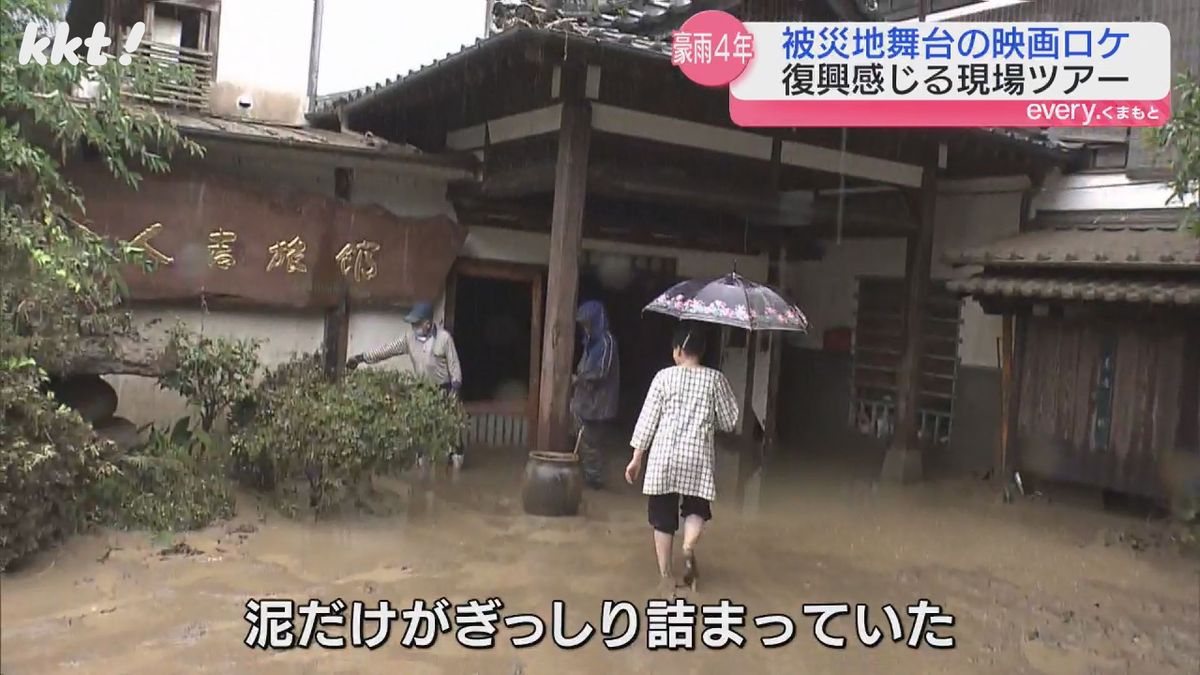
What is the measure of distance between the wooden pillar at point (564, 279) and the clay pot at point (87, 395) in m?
3.51

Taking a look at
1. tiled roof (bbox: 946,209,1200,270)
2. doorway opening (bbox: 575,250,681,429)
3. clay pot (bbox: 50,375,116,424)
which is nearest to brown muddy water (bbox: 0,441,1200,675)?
clay pot (bbox: 50,375,116,424)

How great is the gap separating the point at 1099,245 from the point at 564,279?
5680 millimetres

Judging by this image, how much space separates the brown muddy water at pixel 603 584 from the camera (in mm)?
4996

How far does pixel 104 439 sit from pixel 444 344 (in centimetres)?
358

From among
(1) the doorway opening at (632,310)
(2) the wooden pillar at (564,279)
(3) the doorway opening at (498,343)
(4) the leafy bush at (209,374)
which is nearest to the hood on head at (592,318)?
(2) the wooden pillar at (564,279)

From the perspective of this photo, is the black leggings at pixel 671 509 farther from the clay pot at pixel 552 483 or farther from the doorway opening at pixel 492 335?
the doorway opening at pixel 492 335

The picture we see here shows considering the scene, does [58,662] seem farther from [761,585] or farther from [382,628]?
[761,585]

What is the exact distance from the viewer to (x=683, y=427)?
20.0 feet

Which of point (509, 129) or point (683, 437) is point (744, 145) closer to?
point (509, 129)

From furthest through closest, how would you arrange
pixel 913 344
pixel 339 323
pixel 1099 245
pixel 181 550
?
pixel 913 344 → pixel 339 323 → pixel 1099 245 → pixel 181 550

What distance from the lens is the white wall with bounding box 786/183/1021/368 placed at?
11.6 meters

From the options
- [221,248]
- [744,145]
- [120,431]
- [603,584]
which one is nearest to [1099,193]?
[744,145]

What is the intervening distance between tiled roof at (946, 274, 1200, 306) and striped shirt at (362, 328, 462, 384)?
17.6ft

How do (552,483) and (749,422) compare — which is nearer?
(552,483)
